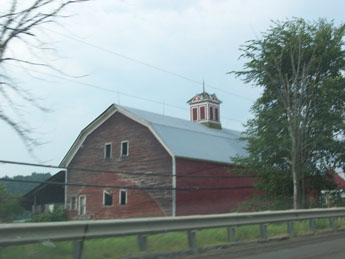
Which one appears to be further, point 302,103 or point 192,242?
point 302,103

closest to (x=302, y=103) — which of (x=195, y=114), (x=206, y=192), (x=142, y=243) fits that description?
(x=206, y=192)

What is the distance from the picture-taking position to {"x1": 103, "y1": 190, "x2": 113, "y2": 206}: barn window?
24781mm

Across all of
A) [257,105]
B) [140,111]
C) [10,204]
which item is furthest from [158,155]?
[10,204]

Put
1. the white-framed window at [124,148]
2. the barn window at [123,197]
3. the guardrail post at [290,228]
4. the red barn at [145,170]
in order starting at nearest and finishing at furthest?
the guardrail post at [290,228] < the red barn at [145,170] < the barn window at [123,197] < the white-framed window at [124,148]

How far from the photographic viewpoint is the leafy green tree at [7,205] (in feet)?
25.2

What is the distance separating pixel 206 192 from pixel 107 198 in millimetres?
5685

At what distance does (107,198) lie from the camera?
25.0 m

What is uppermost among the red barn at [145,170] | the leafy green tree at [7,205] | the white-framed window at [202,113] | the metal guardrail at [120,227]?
the white-framed window at [202,113]

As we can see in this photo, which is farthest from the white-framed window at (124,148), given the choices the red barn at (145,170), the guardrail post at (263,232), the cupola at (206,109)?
the guardrail post at (263,232)

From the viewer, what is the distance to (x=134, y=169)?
24.8 meters

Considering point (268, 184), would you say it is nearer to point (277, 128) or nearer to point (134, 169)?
point (277, 128)

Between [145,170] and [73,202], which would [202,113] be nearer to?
[145,170]

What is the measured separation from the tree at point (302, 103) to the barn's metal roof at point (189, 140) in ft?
7.69

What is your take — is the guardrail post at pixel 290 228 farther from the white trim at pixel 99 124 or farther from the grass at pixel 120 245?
the white trim at pixel 99 124
